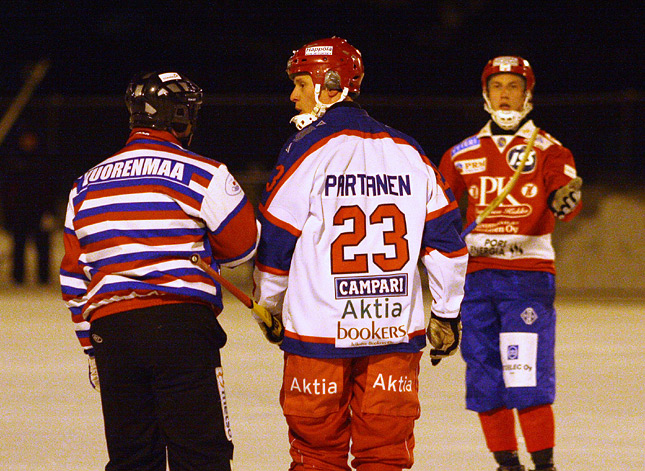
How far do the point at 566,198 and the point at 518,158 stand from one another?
13.7 inches

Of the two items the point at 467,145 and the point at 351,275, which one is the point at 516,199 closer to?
the point at 467,145

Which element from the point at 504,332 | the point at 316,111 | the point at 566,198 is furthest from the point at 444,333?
the point at 566,198

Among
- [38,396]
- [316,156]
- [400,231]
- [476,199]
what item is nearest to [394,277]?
[400,231]

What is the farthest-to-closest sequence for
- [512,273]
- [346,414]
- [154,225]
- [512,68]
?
1. [512,68]
2. [512,273]
3. [346,414]
4. [154,225]

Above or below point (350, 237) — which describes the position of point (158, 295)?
below

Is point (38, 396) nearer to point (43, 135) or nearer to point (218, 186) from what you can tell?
point (218, 186)

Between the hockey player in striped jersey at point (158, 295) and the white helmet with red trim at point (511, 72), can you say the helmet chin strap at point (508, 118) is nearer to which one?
the white helmet with red trim at point (511, 72)

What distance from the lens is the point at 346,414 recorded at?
3.82 meters

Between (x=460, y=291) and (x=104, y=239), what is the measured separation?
125 centimetres

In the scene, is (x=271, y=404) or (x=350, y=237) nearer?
(x=350, y=237)

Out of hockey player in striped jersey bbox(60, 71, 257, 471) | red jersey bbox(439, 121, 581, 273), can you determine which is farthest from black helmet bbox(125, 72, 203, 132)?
red jersey bbox(439, 121, 581, 273)

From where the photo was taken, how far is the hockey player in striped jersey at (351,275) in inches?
146

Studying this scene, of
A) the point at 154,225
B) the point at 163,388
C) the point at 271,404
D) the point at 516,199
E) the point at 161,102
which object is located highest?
the point at 161,102

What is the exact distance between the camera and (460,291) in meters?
3.95
